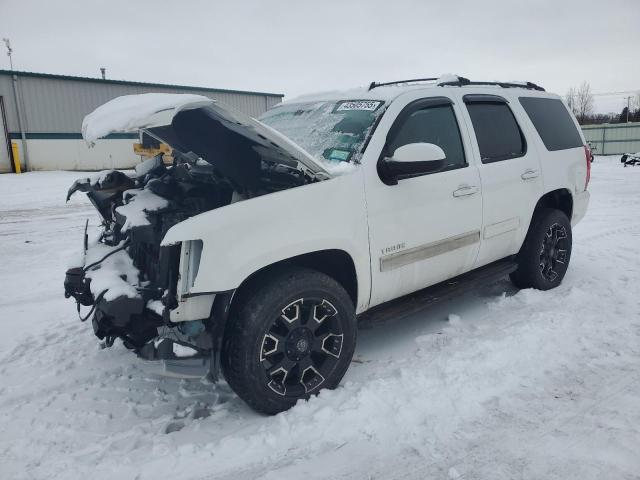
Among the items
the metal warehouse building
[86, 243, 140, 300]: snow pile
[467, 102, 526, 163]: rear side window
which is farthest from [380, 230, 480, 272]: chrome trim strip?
the metal warehouse building

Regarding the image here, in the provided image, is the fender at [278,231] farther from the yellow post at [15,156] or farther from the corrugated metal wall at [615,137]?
the corrugated metal wall at [615,137]

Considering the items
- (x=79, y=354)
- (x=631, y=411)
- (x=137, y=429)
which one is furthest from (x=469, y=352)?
(x=79, y=354)

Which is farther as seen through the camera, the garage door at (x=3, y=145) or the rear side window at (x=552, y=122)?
the garage door at (x=3, y=145)

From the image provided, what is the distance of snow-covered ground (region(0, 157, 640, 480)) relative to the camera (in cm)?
246

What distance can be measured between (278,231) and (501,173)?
7.48 feet

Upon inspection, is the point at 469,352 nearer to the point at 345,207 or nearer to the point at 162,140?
the point at 345,207

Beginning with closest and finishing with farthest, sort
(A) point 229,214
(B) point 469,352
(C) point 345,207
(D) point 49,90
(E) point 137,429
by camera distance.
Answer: (A) point 229,214
(E) point 137,429
(C) point 345,207
(B) point 469,352
(D) point 49,90

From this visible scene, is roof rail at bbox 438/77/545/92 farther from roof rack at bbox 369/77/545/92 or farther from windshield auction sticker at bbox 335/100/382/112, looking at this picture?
windshield auction sticker at bbox 335/100/382/112

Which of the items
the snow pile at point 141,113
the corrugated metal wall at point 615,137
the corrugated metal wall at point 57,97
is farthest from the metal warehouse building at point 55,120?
the corrugated metal wall at point 615,137

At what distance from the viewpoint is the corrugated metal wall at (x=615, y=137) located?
2997 centimetres

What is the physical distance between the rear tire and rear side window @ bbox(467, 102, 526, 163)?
2.51 ft

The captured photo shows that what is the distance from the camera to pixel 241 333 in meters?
2.68

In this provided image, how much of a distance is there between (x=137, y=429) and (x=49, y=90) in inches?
928

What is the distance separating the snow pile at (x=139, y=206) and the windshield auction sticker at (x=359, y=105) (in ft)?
4.93
